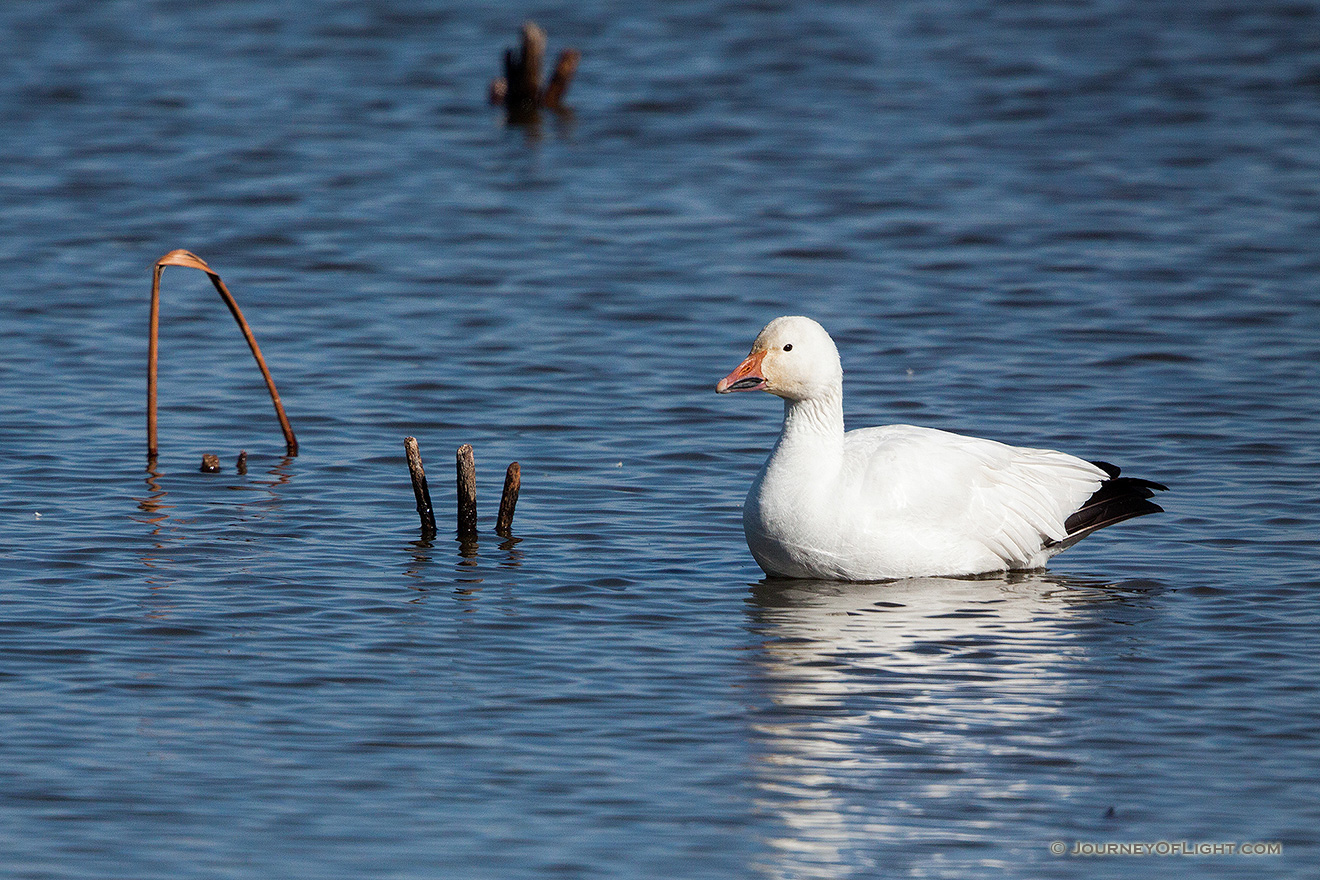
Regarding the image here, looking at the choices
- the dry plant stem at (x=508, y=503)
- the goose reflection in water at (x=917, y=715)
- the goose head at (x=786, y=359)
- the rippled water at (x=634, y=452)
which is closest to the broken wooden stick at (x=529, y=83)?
the rippled water at (x=634, y=452)

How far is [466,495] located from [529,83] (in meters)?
14.1

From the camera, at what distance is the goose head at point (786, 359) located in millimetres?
9438

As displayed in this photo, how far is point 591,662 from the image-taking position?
8344 mm

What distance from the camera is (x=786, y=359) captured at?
9445 mm

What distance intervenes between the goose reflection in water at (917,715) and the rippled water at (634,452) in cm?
3

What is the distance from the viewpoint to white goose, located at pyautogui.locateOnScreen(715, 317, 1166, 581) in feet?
30.5

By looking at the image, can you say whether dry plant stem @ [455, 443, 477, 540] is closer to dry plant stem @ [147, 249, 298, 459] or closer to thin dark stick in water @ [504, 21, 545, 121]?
dry plant stem @ [147, 249, 298, 459]

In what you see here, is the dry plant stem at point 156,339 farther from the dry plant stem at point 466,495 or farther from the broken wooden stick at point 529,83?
the broken wooden stick at point 529,83

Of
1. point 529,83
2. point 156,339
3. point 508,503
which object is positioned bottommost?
point 508,503

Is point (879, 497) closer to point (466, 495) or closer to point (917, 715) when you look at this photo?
point (917, 715)

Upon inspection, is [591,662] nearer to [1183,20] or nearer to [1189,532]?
[1189,532]

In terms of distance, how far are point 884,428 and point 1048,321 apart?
5.57 m

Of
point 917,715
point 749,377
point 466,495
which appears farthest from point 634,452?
point 917,715

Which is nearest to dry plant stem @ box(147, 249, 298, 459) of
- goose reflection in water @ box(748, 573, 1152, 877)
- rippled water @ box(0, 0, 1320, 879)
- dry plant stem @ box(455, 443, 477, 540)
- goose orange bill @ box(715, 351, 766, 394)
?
rippled water @ box(0, 0, 1320, 879)
